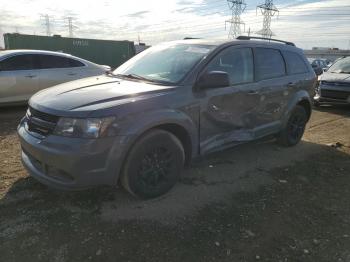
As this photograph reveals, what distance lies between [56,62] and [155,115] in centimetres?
644

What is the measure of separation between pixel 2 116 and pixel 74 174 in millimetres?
5815

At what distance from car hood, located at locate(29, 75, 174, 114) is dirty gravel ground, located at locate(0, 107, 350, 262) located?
1061 millimetres

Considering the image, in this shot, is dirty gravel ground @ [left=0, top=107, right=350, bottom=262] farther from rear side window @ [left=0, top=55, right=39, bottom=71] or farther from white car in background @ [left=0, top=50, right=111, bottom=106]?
rear side window @ [left=0, top=55, right=39, bottom=71]

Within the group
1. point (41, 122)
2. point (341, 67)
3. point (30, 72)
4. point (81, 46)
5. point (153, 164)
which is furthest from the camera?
point (81, 46)

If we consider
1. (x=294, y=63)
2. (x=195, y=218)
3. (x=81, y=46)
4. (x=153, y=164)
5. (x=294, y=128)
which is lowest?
(x=195, y=218)

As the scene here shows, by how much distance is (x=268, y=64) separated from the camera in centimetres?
565

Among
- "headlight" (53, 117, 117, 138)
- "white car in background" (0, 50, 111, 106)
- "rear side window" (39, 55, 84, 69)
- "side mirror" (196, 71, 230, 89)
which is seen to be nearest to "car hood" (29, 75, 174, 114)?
"headlight" (53, 117, 117, 138)

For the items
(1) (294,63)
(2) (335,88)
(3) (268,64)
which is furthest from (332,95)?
(3) (268,64)

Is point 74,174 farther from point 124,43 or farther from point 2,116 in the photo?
point 124,43

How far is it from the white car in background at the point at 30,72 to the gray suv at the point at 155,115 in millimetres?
4583

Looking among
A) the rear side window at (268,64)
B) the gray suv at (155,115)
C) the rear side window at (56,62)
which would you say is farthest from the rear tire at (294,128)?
the rear side window at (56,62)

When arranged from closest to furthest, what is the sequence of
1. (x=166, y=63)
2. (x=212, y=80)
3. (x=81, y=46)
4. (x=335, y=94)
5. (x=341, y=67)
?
(x=212, y=80), (x=166, y=63), (x=335, y=94), (x=341, y=67), (x=81, y=46)

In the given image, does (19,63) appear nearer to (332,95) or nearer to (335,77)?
(332,95)

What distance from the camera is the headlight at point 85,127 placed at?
349cm
